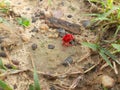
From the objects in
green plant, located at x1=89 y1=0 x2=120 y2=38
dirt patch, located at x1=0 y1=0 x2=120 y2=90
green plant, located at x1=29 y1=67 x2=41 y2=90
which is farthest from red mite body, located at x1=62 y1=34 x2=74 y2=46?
green plant, located at x1=29 y1=67 x2=41 y2=90

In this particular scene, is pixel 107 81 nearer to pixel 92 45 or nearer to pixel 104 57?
pixel 104 57

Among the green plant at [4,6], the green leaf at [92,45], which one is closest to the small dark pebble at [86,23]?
the green leaf at [92,45]

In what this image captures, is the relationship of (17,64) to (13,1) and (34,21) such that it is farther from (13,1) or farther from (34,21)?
(13,1)

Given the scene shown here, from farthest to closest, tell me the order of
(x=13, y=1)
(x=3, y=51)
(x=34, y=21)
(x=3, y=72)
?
1. (x=13, y=1)
2. (x=34, y=21)
3. (x=3, y=51)
4. (x=3, y=72)

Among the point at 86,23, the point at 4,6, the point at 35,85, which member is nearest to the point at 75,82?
the point at 35,85

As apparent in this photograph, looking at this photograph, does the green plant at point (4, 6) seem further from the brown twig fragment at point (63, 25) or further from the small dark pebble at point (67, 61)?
the small dark pebble at point (67, 61)

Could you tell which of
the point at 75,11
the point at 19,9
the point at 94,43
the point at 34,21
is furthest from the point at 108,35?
the point at 19,9

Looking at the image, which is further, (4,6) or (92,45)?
(4,6)

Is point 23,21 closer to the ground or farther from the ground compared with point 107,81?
farther from the ground
